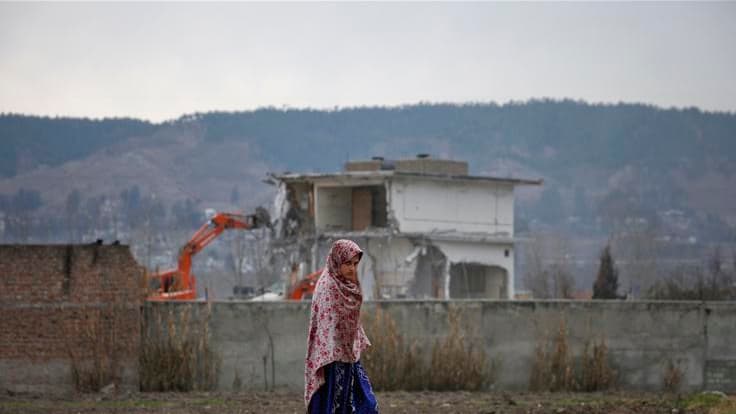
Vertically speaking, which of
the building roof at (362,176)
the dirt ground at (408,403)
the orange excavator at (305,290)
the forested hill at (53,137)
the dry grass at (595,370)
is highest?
the forested hill at (53,137)

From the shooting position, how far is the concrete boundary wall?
63.9ft

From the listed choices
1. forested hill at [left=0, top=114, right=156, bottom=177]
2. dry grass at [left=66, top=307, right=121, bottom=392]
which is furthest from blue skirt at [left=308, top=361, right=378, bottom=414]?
forested hill at [left=0, top=114, right=156, bottom=177]

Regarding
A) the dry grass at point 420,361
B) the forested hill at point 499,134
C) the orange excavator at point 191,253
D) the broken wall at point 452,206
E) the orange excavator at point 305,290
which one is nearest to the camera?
the dry grass at point 420,361

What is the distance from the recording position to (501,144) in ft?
A: 564

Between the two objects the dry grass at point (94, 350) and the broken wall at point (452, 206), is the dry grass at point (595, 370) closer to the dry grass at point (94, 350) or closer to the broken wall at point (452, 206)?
the dry grass at point (94, 350)

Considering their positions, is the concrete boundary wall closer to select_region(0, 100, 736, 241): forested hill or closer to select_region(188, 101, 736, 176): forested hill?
select_region(0, 100, 736, 241): forested hill

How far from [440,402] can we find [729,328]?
496 centimetres

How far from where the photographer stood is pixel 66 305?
63.3 feet

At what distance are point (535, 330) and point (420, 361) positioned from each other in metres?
1.73

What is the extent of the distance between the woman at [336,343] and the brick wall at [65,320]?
28.1 ft

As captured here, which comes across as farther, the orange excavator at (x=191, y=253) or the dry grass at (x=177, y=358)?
the orange excavator at (x=191, y=253)

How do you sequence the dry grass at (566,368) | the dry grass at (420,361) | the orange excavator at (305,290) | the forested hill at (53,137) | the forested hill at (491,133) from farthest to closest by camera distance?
the forested hill at (491,133)
the forested hill at (53,137)
the orange excavator at (305,290)
the dry grass at (566,368)
the dry grass at (420,361)

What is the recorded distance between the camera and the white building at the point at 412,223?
51875 mm

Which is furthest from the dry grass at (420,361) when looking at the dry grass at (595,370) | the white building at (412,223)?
the white building at (412,223)
